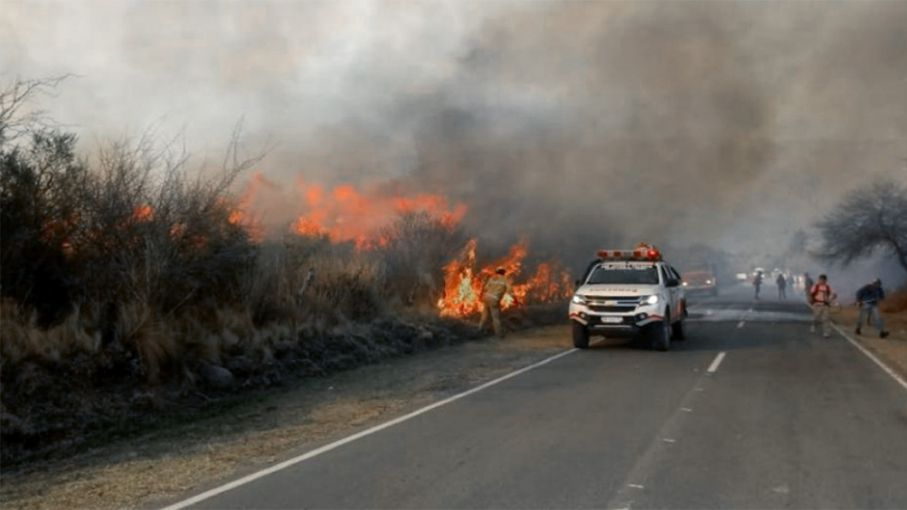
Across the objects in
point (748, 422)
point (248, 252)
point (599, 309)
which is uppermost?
point (248, 252)

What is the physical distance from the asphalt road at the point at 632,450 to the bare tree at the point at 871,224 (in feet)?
72.8

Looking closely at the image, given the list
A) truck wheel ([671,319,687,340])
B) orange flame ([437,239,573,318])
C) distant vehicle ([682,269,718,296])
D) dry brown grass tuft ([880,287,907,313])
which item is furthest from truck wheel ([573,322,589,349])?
distant vehicle ([682,269,718,296])

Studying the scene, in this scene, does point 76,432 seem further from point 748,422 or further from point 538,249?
point 538,249

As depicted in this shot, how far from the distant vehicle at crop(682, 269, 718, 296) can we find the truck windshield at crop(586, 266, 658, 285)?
1236 inches

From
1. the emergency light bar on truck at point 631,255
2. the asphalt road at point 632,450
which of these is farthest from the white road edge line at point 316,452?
the emergency light bar on truck at point 631,255

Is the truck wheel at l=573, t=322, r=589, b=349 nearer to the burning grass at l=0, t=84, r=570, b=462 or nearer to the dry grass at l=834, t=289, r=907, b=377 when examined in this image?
the burning grass at l=0, t=84, r=570, b=462

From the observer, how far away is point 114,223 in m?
12.8

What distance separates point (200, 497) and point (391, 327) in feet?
36.6

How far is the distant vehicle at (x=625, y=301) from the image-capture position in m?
15.5

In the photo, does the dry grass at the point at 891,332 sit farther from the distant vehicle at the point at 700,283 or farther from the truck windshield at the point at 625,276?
the distant vehicle at the point at 700,283

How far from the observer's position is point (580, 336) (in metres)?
16.2

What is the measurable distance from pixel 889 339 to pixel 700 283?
2943 cm

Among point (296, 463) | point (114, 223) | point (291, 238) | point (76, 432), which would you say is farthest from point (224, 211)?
point (296, 463)

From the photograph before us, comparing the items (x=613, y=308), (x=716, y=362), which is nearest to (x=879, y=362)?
(x=716, y=362)
